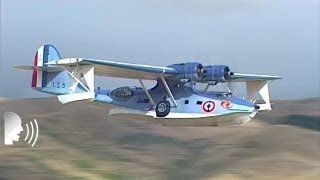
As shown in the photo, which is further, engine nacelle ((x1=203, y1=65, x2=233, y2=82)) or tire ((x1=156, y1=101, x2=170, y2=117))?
engine nacelle ((x1=203, y1=65, x2=233, y2=82))

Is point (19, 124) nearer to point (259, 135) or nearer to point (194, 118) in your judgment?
point (194, 118)

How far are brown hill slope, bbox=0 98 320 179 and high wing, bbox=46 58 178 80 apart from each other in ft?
174

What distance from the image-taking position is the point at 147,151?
11456 centimetres

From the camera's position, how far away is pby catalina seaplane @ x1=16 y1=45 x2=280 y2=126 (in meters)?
37.1

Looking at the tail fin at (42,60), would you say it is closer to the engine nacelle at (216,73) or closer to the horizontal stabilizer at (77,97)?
the horizontal stabilizer at (77,97)

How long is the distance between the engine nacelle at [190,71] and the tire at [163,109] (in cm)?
162

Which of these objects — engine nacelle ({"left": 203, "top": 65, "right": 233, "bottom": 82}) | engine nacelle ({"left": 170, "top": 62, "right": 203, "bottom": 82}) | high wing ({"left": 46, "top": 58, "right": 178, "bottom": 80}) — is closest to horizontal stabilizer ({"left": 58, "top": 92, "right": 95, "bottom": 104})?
high wing ({"left": 46, "top": 58, "right": 178, "bottom": 80})

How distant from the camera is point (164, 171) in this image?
Answer: 109250 millimetres

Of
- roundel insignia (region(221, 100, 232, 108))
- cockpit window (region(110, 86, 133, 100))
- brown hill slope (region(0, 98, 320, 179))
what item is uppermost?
cockpit window (region(110, 86, 133, 100))

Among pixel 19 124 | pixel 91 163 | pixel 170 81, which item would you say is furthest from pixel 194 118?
pixel 91 163

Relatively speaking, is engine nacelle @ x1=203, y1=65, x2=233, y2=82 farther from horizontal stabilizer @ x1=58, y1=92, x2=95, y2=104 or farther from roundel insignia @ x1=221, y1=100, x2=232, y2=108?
horizontal stabilizer @ x1=58, y1=92, x2=95, y2=104

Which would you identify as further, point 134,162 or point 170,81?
point 134,162

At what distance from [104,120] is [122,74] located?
85.4 m

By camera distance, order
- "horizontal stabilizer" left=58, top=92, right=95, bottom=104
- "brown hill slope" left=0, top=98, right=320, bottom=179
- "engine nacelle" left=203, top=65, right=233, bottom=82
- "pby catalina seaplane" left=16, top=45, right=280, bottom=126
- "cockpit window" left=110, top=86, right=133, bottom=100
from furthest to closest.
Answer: "brown hill slope" left=0, top=98, right=320, bottom=179
"cockpit window" left=110, top=86, right=133, bottom=100
"engine nacelle" left=203, top=65, right=233, bottom=82
"pby catalina seaplane" left=16, top=45, right=280, bottom=126
"horizontal stabilizer" left=58, top=92, right=95, bottom=104
